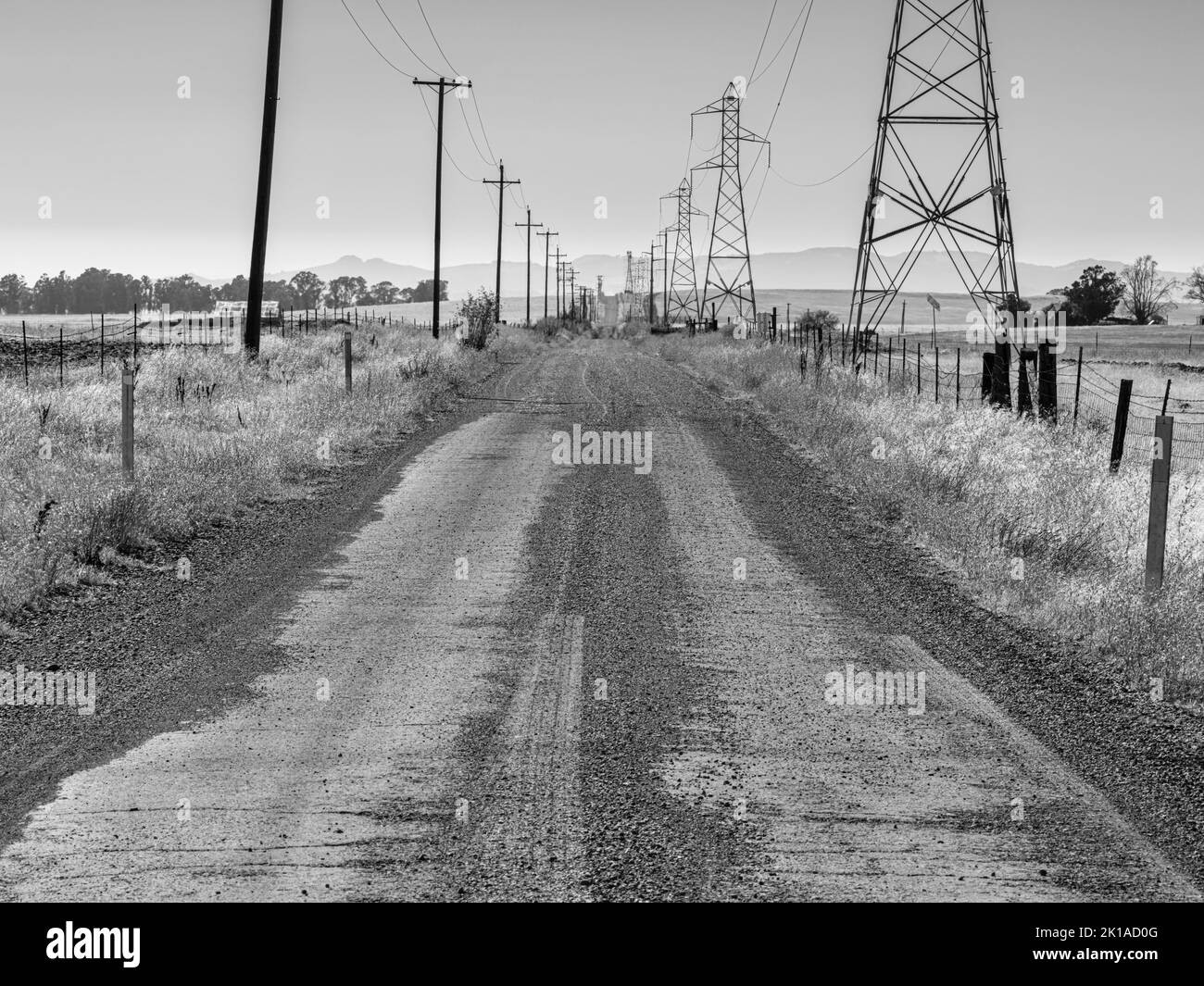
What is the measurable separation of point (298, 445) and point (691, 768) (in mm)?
11244

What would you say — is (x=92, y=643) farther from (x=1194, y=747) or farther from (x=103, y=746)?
(x=1194, y=747)

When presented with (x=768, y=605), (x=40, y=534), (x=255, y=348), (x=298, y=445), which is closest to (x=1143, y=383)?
(x=255, y=348)

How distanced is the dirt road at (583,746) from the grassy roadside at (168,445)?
109 cm

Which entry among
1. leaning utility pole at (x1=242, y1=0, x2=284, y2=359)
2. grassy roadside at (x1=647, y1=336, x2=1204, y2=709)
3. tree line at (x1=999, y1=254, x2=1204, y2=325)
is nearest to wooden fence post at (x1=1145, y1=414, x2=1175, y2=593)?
grassy roadside at (x1=647, y1=336, x2=1204, y2=709)

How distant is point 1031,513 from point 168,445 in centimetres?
1002

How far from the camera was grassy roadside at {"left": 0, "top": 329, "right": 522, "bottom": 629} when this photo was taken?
386 inches

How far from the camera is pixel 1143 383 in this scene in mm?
40781

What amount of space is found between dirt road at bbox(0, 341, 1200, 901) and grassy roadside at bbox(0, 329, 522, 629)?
1.09 metres

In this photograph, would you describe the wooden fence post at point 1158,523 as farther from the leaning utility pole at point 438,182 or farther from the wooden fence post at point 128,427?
the leaning utility pole at point 438,182

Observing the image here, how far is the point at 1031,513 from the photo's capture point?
1132 cm

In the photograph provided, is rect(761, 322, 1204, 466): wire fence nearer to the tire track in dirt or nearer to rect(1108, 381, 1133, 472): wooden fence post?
rect(1108, 381, 1133, 472): wooden fence post

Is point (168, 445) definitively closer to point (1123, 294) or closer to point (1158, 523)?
point (1158, 523)
